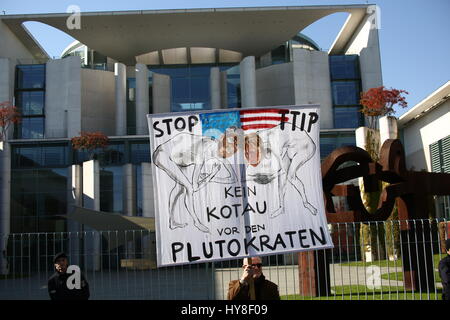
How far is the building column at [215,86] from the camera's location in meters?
40.8

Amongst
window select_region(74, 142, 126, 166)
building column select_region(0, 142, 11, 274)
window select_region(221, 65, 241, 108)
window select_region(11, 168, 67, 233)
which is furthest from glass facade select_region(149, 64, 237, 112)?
building column select_region(0, 142, 11, 274)

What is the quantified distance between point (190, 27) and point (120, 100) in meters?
8.07

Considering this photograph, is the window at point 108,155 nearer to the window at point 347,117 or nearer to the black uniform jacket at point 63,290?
the window at point 347,117

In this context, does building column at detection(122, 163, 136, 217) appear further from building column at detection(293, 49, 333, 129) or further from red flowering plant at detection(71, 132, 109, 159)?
building column at detection(293, 49, 333, 129)

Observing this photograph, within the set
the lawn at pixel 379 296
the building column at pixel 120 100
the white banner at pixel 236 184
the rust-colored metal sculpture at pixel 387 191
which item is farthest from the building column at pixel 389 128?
the white banner at pixel 236 184

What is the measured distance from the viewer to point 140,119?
1580 inches

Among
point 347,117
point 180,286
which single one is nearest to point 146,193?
point 347,117

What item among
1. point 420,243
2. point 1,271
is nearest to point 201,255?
point 420,243

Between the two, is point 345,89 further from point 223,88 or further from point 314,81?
point 223,88

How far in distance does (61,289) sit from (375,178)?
8.37 metres

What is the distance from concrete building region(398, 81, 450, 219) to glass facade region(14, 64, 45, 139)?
26.0 m

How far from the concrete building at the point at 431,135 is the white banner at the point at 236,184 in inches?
939

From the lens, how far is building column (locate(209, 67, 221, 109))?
40.8m

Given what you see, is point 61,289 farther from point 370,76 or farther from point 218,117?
point 370,76
